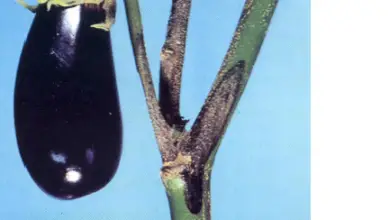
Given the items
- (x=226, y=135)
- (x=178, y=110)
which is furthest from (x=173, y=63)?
(x=226, y=135)

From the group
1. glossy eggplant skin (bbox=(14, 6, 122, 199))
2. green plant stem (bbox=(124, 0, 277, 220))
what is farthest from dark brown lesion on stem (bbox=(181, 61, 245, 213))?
glossy eggplant skin (bbox=(14, 6, 122, 199))

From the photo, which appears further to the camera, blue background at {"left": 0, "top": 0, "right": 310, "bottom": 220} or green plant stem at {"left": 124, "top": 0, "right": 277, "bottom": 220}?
blue background at {"left": 0, "top": 0, "right": 310, "bottom": 220}

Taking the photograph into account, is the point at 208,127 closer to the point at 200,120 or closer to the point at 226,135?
the point at 200,120

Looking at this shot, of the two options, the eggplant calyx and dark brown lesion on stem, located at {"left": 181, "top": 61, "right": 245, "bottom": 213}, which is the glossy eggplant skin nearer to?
the eggplant calyx

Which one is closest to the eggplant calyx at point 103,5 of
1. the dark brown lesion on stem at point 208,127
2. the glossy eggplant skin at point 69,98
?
the glossy eggplant skin at point 69,98
